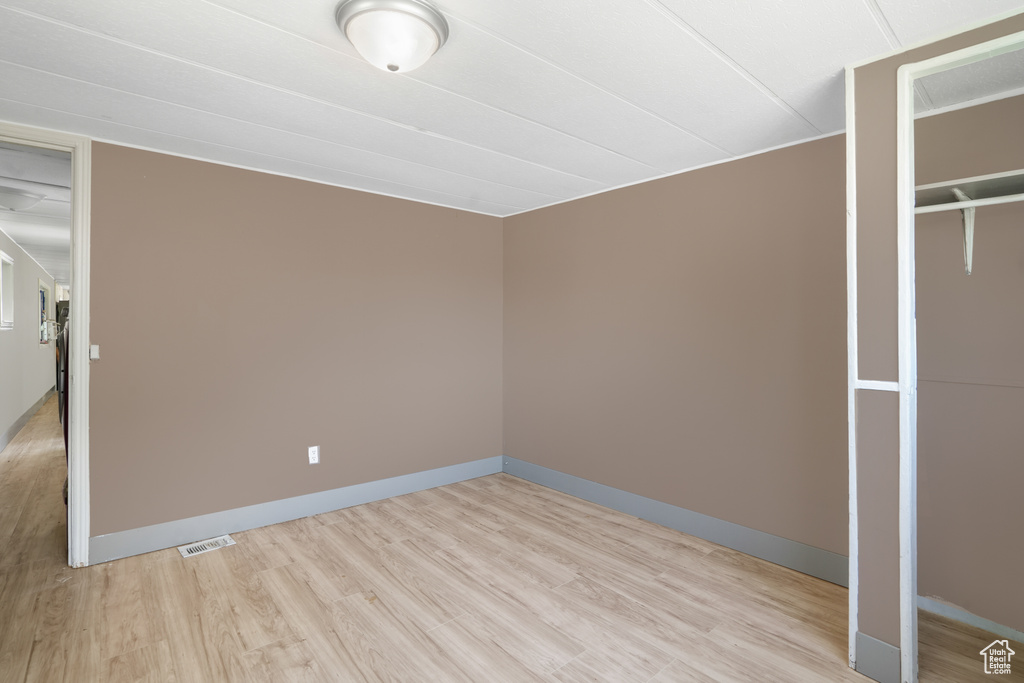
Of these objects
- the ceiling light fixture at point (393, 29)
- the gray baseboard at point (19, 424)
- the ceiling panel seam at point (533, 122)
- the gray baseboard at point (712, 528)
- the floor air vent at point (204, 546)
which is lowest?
the floor air vent at point (204, 546)

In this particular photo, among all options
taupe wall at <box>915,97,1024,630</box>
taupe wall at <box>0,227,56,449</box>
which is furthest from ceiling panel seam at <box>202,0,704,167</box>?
taupe wall at <box>0,227,56,449</box>

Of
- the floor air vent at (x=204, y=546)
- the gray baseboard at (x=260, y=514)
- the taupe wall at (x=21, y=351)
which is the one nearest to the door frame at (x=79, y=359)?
the gray baseboard at (x=260, y=514)

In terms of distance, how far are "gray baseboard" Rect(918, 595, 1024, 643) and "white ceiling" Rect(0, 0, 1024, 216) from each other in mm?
2364

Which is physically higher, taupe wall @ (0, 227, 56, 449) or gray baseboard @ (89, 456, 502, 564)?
taupe wall @ (0, 227, 56, 449)

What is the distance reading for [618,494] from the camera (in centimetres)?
364

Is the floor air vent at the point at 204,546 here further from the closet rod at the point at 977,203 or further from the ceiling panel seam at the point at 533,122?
the closet rod at the point at 977,203

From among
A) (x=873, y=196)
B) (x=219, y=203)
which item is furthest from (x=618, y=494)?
(x=219, y=203)

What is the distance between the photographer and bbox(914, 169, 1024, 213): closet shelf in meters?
1.92

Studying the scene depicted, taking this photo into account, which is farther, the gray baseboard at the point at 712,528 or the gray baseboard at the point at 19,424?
the gray baseboard at the point at 19,424

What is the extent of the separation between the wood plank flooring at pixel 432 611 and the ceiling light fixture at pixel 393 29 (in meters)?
2.28

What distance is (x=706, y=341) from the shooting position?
10.3 ft

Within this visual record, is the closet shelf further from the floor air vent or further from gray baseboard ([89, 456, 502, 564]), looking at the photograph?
the floor air vent

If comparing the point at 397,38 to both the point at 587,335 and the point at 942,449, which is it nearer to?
the point at 587,335

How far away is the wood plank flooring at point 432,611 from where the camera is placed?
195 cm
